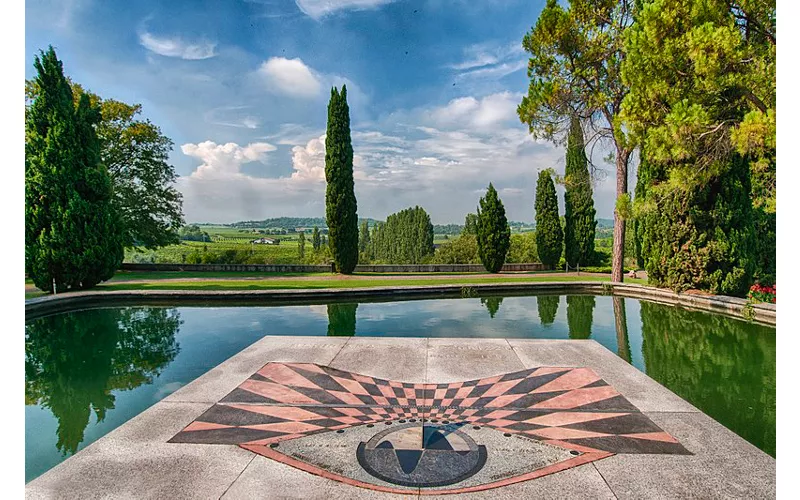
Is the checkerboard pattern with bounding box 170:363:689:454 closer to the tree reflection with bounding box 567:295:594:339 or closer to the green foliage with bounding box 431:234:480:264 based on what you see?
the tree reflection with bounding box 567:295:594:339

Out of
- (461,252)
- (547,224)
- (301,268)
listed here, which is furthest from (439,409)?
(461,252)

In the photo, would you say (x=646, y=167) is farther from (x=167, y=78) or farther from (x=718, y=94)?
(x=167, y=78)

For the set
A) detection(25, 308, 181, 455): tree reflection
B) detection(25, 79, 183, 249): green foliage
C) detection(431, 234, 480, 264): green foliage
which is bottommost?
detection(25, 308, 181, 455): tree reflection

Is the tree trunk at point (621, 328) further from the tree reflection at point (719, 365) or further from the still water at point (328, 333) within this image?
the tree reflection at point (719, 365)

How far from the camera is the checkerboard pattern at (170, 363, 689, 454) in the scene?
3.74 metres

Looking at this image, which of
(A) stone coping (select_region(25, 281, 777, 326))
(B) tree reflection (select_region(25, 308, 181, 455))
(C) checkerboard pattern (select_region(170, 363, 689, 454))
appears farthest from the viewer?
(A) stone coping (select_region(25, 281, 777, 326))

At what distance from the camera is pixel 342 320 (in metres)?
10.1

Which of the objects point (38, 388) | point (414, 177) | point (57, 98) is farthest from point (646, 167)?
→ point (57, 98)

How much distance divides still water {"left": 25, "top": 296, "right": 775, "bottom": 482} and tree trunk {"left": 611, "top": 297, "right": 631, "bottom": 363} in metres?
0.02

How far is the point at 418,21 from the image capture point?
776 inches

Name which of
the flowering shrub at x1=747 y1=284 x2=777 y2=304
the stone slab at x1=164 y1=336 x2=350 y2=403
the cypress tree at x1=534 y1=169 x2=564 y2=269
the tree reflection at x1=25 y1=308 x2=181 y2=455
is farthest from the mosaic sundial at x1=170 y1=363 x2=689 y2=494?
the cypress tree at x1=534 y1=169 x2=564 y2=269

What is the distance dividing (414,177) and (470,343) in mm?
15901

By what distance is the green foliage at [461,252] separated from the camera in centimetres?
2683

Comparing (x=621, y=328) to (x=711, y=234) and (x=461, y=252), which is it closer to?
(x=711, y=234)
